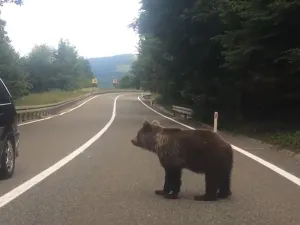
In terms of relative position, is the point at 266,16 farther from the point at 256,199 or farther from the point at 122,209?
the point at 122,209

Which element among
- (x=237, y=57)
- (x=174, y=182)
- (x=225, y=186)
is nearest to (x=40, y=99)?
(x=237, y=57)

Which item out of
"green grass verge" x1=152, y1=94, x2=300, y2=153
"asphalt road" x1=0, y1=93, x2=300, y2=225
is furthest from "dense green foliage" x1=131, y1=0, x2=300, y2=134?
"asphalt road" x1=0, y1=93, x2=300, y2=225

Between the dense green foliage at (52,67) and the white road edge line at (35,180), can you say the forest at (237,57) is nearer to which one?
the white road edge line at (35,180)

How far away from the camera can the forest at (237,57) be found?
16.6 meters

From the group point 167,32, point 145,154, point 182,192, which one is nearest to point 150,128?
point 182,192

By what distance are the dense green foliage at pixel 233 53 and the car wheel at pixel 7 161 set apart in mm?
9071

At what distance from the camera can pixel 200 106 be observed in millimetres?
30531

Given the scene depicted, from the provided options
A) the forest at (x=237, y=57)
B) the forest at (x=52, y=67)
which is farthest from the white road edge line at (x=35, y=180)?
the forest at (x=52, y=67)

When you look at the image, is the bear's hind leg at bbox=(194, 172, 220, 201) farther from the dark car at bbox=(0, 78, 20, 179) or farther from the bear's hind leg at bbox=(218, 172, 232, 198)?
the dark car at bbox=(0, 78, 20, 179)

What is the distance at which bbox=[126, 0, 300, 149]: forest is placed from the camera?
16594 mm

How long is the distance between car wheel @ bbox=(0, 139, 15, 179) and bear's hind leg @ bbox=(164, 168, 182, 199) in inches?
123

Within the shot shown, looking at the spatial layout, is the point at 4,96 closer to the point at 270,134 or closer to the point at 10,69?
the point at 270,134

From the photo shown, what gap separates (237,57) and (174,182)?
11623 millimetres

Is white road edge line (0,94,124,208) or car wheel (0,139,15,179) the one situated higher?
car wheel (0,139,15,179)
